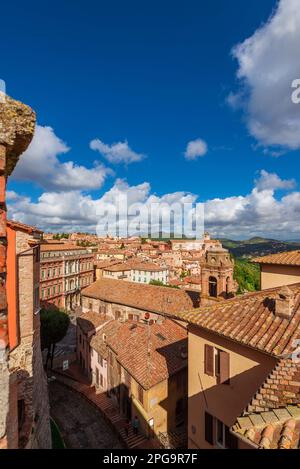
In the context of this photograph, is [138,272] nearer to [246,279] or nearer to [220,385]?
[246,279]

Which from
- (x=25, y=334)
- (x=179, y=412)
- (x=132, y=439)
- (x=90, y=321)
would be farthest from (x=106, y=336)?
(x=25, y=334)

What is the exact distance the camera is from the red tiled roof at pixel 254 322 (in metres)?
8.67

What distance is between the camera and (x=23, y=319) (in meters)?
13.3

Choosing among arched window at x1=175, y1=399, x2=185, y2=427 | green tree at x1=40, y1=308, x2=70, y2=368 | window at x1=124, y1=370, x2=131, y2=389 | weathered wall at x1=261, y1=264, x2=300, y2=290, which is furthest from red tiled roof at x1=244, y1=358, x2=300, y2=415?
green tree at x1=40, y1=308, x2=70, y2=368

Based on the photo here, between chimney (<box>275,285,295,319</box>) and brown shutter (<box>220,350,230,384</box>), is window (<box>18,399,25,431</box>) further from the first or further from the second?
chimney (<box>275,285,295,319</box>)

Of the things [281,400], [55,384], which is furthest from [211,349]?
[55,384]

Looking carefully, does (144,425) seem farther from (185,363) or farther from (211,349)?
(211,349)

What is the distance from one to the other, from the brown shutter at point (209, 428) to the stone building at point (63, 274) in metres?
46.9

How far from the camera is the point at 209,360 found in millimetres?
11508

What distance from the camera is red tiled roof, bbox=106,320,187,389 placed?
18578 millimetres

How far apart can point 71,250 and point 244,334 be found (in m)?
56.8

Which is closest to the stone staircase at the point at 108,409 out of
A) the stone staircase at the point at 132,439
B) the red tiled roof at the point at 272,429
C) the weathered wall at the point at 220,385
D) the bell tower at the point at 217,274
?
the stone staircase at the point at 132,439

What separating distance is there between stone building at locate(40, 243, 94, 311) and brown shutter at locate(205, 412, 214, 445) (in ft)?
154

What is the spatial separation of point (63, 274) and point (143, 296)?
98.0ft
